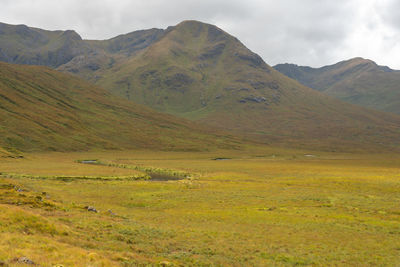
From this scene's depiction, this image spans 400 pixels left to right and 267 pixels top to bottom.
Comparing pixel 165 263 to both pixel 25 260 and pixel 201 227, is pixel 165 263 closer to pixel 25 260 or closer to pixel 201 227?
pixel 25 260

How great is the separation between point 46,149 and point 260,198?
14460 cm

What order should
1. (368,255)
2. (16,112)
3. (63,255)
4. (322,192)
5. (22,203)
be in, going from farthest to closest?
(16,112), (322,192), (22,203), (368,255), (63,255)

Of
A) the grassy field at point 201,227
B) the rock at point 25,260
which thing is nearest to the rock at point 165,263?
the grassy field at point 201,227

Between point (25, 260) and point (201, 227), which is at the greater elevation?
point (25, 260)

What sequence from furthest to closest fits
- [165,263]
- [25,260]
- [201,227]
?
[201,227] → [165,263] → [25,260]

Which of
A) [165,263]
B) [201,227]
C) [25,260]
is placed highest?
[25,260]

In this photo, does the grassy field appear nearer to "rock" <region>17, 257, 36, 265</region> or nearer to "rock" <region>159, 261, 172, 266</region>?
"rock" <region>159, 261, 172, 266</region>

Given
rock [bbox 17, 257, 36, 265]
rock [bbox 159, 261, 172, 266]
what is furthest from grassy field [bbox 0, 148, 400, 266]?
rock [bbox 17, 257, 36, 265]

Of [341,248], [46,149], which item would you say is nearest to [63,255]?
[341,248]

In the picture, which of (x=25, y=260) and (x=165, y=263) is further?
→ (x=165, y=263)

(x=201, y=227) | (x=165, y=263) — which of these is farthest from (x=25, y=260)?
(x=201, y=227)

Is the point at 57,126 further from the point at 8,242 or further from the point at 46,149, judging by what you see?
the point at 8,242

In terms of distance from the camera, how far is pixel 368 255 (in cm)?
2709

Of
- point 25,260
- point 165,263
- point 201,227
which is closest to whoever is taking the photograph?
point 25,260
